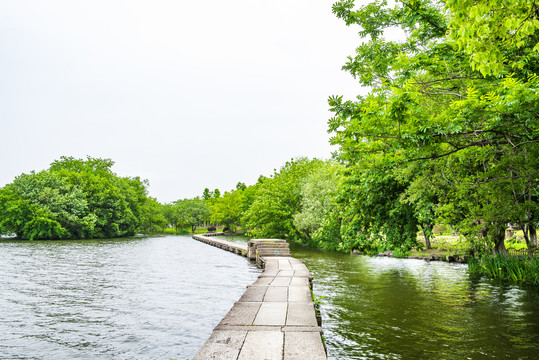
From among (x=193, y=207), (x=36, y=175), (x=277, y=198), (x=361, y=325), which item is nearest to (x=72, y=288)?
(x=361, y=325)

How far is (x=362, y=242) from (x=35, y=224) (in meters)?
50.4

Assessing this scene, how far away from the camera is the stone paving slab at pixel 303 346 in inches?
208

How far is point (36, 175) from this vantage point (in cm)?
5825

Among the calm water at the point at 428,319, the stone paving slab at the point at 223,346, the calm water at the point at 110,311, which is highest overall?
the stone paving slab at the point at 223,346

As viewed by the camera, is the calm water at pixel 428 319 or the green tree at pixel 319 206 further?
the green tree at pixel 319 206

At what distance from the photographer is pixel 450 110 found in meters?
7.02

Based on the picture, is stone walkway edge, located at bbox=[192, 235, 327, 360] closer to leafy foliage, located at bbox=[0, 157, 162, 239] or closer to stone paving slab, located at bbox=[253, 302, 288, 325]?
stone paving slab, located at bbox=[253, 302, 288, 325]

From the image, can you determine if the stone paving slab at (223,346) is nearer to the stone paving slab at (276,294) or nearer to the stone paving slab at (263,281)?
the stone paving slab at (276,294)

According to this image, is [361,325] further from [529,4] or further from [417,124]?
[529,4]

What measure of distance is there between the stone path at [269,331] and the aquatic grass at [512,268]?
843 centimetres

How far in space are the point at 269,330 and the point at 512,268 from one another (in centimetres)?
1149

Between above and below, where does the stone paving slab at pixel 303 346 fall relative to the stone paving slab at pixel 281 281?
below

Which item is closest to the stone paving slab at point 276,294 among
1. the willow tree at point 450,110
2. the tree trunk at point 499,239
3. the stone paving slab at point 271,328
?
the stone paving slab at point 271,328

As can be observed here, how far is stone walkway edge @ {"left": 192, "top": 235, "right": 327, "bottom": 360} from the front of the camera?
540 cm
